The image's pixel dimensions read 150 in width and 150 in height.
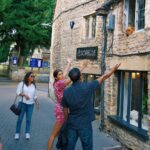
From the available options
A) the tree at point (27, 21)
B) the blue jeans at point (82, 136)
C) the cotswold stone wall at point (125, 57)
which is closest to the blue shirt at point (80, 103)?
the blue jeans at point (82, 136)

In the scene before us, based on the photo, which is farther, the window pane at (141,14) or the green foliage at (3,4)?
the green foliage at (3,4)

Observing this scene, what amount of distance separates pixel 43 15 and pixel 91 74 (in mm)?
24256

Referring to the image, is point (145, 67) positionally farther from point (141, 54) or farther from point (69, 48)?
point (69, 48)

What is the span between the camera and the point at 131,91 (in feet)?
32.7

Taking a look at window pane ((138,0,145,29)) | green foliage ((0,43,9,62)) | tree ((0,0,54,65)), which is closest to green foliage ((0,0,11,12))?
tree ((0,0,54,65))

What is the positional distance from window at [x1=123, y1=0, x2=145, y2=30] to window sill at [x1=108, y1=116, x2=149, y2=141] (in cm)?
257

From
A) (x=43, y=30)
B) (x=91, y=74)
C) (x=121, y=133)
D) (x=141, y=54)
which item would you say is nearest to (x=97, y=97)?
(x=91, y=74)

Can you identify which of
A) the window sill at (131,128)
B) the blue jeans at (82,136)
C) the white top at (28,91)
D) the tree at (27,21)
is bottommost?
the window sill at (131,128)

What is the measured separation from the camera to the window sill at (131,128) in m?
8.49

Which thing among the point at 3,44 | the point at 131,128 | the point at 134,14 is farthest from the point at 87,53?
the point at 3,44

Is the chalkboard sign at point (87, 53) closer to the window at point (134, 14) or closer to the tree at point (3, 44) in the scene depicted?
the window at point (134, 14)

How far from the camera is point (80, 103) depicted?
611 cm

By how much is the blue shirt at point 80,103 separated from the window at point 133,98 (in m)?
3.19

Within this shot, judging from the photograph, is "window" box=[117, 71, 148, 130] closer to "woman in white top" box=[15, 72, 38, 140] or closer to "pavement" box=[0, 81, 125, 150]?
"pavement" box=[0, 81, 125, 150]
